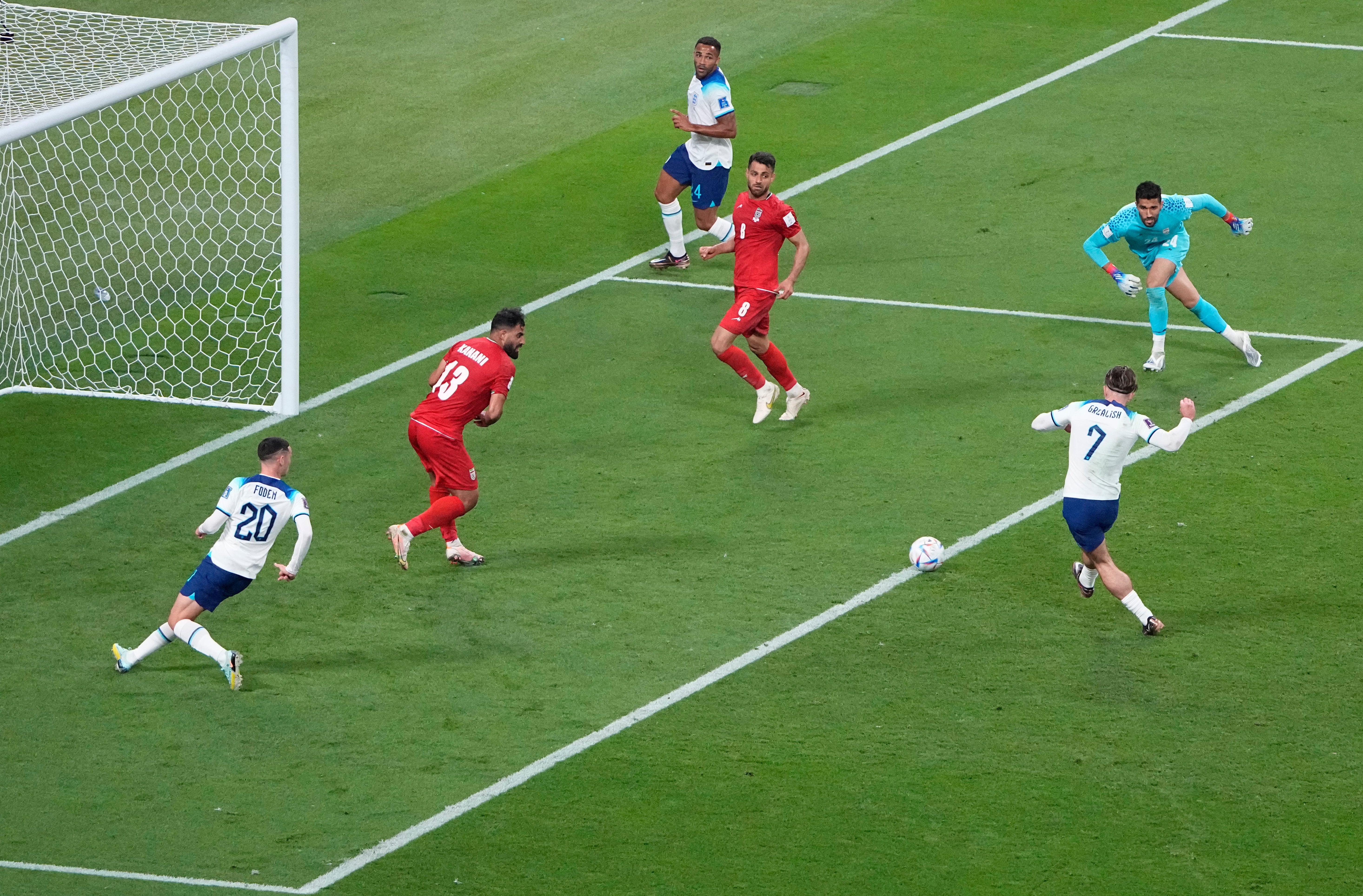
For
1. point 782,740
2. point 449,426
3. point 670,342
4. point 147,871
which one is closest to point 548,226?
point 670,342

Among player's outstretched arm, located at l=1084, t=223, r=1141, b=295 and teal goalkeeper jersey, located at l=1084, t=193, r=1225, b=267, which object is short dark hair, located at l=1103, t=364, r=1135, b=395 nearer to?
player's outstretched arm, located at l=1084, t=223, r=1141, b=295

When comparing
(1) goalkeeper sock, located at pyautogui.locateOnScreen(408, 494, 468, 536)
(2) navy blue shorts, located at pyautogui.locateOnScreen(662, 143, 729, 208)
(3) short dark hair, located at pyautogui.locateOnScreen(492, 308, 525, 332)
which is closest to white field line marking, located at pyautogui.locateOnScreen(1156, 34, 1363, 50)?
(2) navy blue shorts, located at pyautogui.locateOnScreen(662, 143, 729, 208)

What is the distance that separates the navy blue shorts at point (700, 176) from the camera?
1736cm

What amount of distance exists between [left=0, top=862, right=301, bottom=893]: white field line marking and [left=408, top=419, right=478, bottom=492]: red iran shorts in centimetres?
354

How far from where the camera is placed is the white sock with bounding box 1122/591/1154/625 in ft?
37.2

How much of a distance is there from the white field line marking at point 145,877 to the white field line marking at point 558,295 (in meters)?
3.95

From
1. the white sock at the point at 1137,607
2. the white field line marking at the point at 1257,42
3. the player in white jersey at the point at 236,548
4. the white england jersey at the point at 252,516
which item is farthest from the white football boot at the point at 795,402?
the white field line marking at the point at 1257,42

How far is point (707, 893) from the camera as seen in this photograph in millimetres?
8961

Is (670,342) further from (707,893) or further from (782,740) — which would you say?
(707,893)

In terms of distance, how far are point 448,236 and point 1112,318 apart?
6129 mm

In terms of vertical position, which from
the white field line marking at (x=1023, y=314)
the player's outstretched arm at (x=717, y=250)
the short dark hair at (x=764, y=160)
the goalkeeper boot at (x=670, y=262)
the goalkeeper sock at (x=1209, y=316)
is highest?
the short dark hair at (x=764, y=160)

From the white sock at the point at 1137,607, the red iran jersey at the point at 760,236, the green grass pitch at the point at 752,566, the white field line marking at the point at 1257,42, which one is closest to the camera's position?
the green grass pitch at the point at 752,566

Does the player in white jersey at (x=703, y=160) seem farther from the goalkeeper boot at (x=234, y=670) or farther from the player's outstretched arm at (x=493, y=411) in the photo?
the goalkeeper boot at (x=234, y=670)

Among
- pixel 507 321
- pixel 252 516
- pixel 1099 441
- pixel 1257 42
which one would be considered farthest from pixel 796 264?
pixel 1257 42
